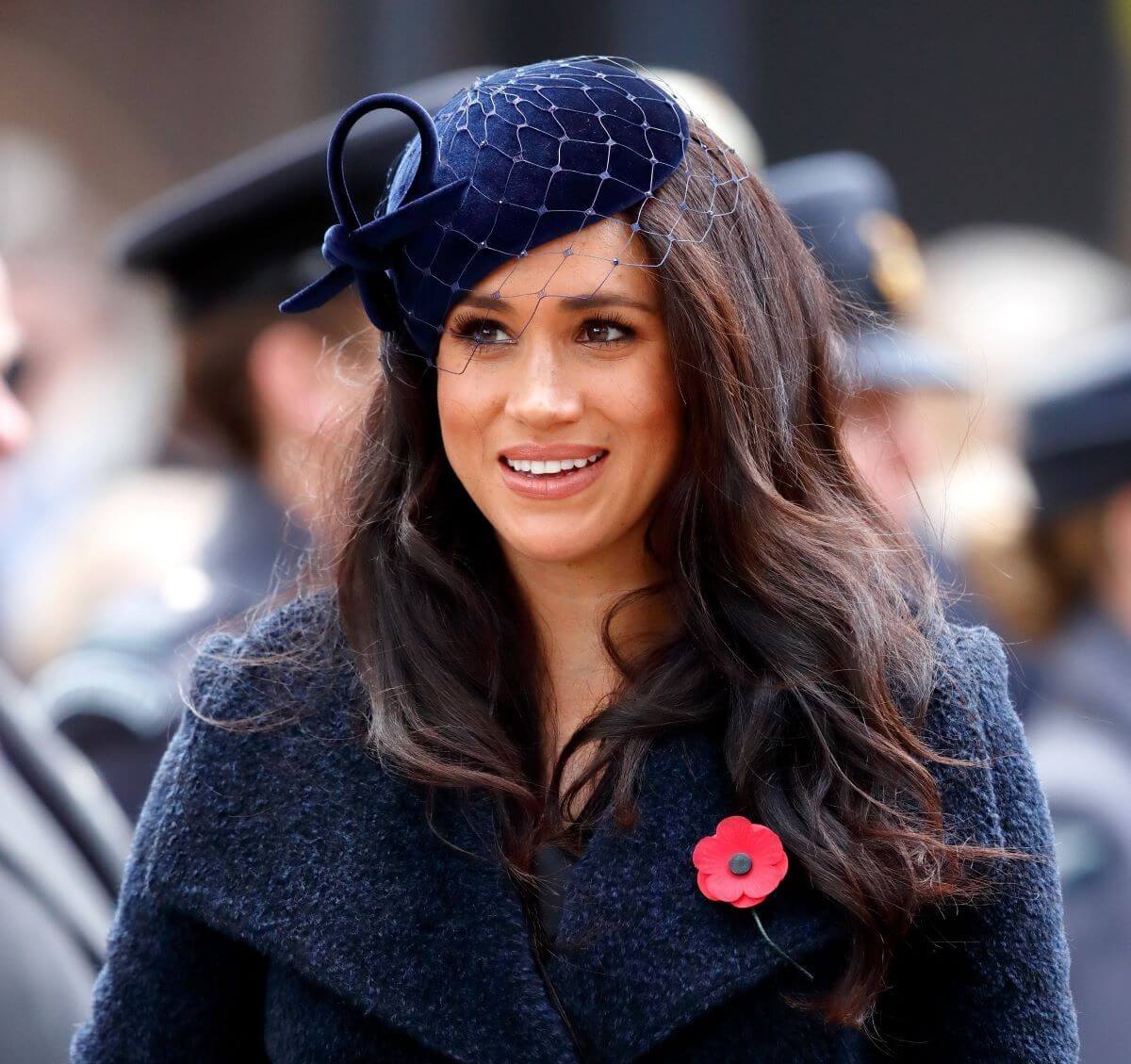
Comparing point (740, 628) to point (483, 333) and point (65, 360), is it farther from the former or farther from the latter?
point (65, 360)

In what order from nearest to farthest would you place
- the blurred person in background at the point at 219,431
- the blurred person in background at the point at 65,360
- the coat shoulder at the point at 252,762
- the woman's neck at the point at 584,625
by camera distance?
the coat shoulder at the point at 252,762, the woman's neck at the point at 584,625, the blurred person in background at the point at 219,431, the blurred person in background at the point at 65,360

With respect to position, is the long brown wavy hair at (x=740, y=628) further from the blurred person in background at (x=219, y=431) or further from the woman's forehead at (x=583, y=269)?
the blurred person in background at (x=219, y=431)

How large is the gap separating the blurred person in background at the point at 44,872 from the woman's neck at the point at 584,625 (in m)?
0.75

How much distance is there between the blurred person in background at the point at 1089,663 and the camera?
9.18 ft

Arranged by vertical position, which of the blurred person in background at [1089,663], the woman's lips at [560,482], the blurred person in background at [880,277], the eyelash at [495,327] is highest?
the eyelash at [495,327]

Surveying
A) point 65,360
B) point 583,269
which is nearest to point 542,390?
point 583,269

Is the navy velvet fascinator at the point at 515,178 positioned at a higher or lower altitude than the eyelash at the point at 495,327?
higher

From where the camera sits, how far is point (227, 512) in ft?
11.3

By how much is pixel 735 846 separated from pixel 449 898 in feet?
1.09

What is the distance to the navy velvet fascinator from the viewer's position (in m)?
1.90

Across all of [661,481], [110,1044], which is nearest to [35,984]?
[110,1044]

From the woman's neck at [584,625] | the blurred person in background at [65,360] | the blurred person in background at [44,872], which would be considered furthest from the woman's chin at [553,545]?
the blurred person in background at [65,360]

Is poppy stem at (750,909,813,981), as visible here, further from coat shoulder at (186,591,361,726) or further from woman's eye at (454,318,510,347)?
woman's eye at (454,318,510,347)

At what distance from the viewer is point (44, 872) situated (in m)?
2.36
